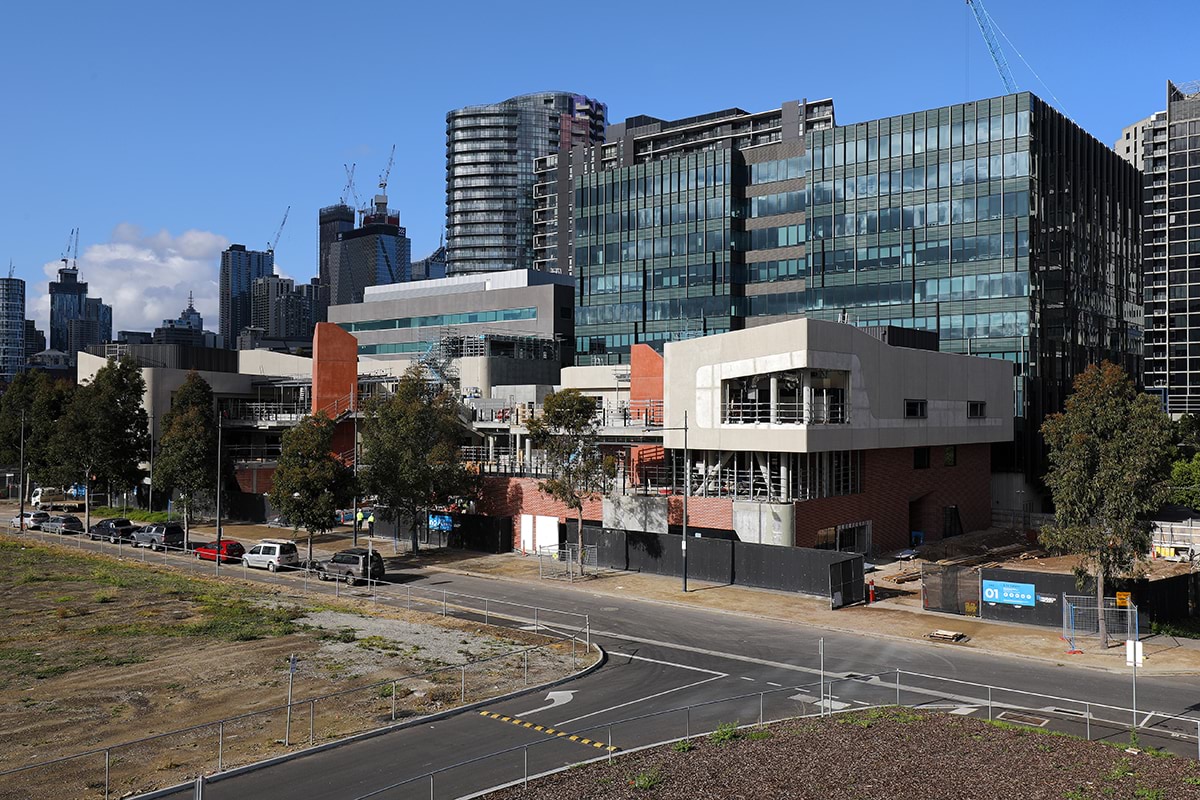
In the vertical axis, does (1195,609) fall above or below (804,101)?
below

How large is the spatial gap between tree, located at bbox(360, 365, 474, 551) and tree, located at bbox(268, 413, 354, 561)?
237 cm

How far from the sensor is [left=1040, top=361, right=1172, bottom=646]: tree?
3625 cm

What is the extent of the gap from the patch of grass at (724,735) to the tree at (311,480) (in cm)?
3447

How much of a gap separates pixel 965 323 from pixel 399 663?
237ft

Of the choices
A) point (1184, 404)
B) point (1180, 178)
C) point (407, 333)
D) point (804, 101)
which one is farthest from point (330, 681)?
point (1180, 178)

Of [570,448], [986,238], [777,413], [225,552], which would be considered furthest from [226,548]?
[986,238]

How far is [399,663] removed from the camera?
107 feet

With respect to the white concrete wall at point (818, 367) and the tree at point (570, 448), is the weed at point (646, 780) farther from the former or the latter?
the white concrete wall at point (818, 367)

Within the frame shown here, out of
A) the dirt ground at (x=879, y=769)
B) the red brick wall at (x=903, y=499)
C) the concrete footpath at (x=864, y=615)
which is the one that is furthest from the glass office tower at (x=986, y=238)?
the dirt ground at (x=879, y=769)

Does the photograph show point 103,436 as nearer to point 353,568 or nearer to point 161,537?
point 161,537

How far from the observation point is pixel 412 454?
187 ft

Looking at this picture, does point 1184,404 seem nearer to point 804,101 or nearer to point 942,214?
point 804,101

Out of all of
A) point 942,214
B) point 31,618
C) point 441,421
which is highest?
point 942,214

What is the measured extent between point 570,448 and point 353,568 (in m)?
13.2
